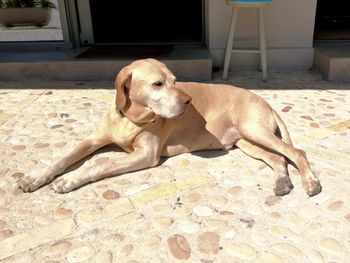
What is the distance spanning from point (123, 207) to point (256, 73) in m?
3.95

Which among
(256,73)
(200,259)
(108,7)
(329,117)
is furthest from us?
(108,7)

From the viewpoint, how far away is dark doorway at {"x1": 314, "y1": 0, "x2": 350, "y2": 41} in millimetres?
6824

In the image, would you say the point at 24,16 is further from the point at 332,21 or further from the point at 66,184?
the point at 332,21

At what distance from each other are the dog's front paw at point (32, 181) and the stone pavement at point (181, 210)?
5cm

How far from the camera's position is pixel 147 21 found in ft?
29.1

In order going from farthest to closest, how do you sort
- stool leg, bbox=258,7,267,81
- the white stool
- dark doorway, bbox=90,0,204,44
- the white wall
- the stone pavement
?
dark doorway, bbox=90,0,204,44 < the white wall < stool leg, bbox=258,7,267,81 < the white stool < the stone pavement

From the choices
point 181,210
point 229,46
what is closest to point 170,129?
point 181,210

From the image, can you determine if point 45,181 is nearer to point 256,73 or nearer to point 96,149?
point 96,149

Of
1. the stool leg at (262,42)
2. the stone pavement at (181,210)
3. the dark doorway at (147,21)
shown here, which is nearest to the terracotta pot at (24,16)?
the dark doorway at (147,21)

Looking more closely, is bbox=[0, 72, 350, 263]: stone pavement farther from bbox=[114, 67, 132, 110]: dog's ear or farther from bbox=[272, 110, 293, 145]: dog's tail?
bbox=[114, 67, 132, 110]: dog's ear

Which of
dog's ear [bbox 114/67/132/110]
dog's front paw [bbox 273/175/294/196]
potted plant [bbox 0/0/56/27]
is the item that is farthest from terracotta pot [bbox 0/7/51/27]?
dog's front paw [bbox 273/175/294/196]

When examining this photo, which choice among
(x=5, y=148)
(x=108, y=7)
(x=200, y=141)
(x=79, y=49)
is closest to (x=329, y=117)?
(x=200, y=141)

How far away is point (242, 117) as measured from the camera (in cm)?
316

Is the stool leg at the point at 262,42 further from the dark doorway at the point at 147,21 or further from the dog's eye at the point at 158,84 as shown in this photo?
the dog's eye at the point at 158,84
